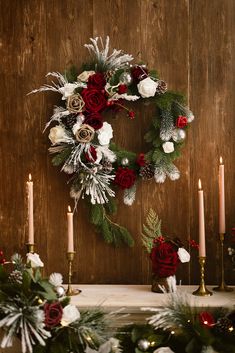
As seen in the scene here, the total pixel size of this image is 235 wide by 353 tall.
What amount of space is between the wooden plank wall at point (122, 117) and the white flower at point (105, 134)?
11 centimetres

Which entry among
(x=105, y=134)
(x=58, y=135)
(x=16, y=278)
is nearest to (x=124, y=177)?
(x=105, y=134)

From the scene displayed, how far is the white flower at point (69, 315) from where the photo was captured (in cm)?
214

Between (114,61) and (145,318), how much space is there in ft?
3.81

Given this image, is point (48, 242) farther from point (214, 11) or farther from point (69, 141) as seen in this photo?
point (214, 11)

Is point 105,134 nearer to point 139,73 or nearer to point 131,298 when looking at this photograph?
point 139,73

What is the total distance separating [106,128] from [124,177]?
0.24 meters

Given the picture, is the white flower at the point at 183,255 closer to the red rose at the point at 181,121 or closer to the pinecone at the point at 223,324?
the pinecone at the point at 223,324

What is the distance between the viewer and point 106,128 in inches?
104

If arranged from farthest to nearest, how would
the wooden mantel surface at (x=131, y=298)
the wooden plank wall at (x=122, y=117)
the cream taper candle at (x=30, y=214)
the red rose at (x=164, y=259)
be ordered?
1. the wooden plank wall at (x=122, y=117)
2. the cream taper candle at (x=30, y=214)
3. the red rose at (x=164, y=259)
4. the wooden mantel surface at (x=131, y=298)

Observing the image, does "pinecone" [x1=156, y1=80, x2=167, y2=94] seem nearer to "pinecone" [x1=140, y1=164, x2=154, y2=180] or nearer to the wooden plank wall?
the wooden plank wall

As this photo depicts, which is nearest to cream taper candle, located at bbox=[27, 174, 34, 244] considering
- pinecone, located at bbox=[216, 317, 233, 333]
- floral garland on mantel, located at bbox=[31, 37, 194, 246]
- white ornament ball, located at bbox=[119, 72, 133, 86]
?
floral garland on mantel, located at bbox=[31, 37, 194, 246]

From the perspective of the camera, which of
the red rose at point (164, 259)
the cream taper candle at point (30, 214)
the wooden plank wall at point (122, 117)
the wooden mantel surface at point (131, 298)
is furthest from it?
the wooden plank wall at point (122, 117)

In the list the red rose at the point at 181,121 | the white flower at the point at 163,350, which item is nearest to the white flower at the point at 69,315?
the white flower at the point at 163,350

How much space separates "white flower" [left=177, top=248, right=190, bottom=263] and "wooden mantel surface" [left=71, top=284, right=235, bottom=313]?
15cm
